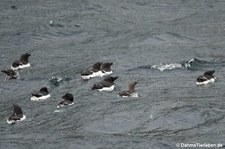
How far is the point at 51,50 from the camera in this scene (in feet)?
115

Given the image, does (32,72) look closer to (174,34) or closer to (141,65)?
(141,65)

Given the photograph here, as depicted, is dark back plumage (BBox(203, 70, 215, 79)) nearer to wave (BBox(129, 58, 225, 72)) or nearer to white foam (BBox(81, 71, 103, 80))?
wave (BBox(129, 58, 225, 72))

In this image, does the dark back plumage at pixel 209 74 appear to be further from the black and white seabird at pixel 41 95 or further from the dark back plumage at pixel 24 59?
the dark back plumage at pixel 24 59

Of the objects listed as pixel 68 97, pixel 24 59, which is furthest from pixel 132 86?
pixel 24 59

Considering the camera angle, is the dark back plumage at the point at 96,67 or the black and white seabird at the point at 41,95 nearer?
the black and white seabird at the point at 41,95

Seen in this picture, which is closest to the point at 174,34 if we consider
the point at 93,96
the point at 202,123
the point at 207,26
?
the point at 207,26

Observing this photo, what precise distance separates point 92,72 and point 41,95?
3590mm

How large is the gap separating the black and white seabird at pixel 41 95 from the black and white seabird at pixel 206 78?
5.55m

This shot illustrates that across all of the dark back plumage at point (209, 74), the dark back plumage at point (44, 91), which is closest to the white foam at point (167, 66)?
the dark back plumage at point (209, 74)

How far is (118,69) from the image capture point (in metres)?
30.4

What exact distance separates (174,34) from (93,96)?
11.9 m

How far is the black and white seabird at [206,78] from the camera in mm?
26219

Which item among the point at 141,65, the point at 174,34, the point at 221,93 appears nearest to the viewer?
the point at 221,93

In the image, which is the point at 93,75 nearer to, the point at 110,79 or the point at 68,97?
the point at 110,79
